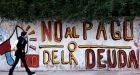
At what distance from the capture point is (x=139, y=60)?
56.1ft

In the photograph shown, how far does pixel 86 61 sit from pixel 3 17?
354cm

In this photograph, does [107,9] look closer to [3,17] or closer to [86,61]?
[86,61]

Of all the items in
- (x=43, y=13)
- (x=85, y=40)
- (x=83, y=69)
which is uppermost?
(x=43, y=13)

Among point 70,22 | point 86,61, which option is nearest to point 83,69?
point 86,61

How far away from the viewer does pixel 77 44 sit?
17.1 m

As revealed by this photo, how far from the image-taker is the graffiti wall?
17062 millimetres

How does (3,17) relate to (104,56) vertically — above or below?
above

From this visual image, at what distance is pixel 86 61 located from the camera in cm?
1717

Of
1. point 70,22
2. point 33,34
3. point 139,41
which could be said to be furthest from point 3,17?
point 139,41

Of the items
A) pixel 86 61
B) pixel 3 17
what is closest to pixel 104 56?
pixel 86 61

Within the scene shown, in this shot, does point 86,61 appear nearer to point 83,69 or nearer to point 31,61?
point 83,69

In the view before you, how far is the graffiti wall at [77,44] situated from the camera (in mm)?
17062

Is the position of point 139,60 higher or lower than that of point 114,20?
lower

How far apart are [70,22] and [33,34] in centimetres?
147
